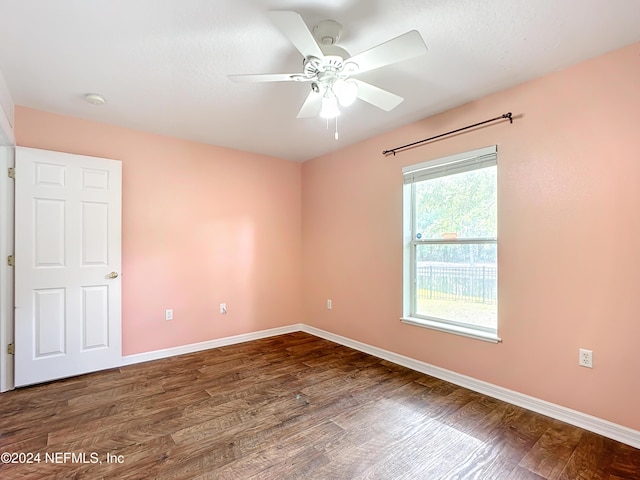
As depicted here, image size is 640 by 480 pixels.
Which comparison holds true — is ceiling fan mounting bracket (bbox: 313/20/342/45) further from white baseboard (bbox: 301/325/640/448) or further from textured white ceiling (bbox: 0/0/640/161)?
white baseboard (bbox: 301/325/640/448)

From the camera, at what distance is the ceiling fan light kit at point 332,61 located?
4.68ft

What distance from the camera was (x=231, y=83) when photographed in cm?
230

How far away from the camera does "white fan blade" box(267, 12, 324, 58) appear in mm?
1292

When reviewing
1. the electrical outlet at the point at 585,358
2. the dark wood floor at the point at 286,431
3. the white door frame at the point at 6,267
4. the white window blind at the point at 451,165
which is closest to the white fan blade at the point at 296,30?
the white window blind at the point at 451,165

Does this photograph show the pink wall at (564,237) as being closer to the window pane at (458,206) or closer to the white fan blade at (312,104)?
the window pane at (458,206)

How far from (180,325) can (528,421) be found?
3337 mm

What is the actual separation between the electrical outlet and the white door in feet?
12.7

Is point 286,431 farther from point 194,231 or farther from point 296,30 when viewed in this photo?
point 194,231

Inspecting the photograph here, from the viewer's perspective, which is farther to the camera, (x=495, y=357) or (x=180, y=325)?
(x=180, y=325)

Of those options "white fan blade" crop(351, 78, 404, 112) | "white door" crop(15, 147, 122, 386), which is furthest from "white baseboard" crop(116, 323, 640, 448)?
"white fan blade" crop(351, 78, 404, 112)

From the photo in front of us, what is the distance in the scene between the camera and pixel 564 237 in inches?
83.3

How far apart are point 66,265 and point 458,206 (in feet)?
11.9

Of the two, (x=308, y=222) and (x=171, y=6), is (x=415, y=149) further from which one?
(x=171, y=6)

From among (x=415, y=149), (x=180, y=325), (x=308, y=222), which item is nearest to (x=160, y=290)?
(x=180, y=325)
